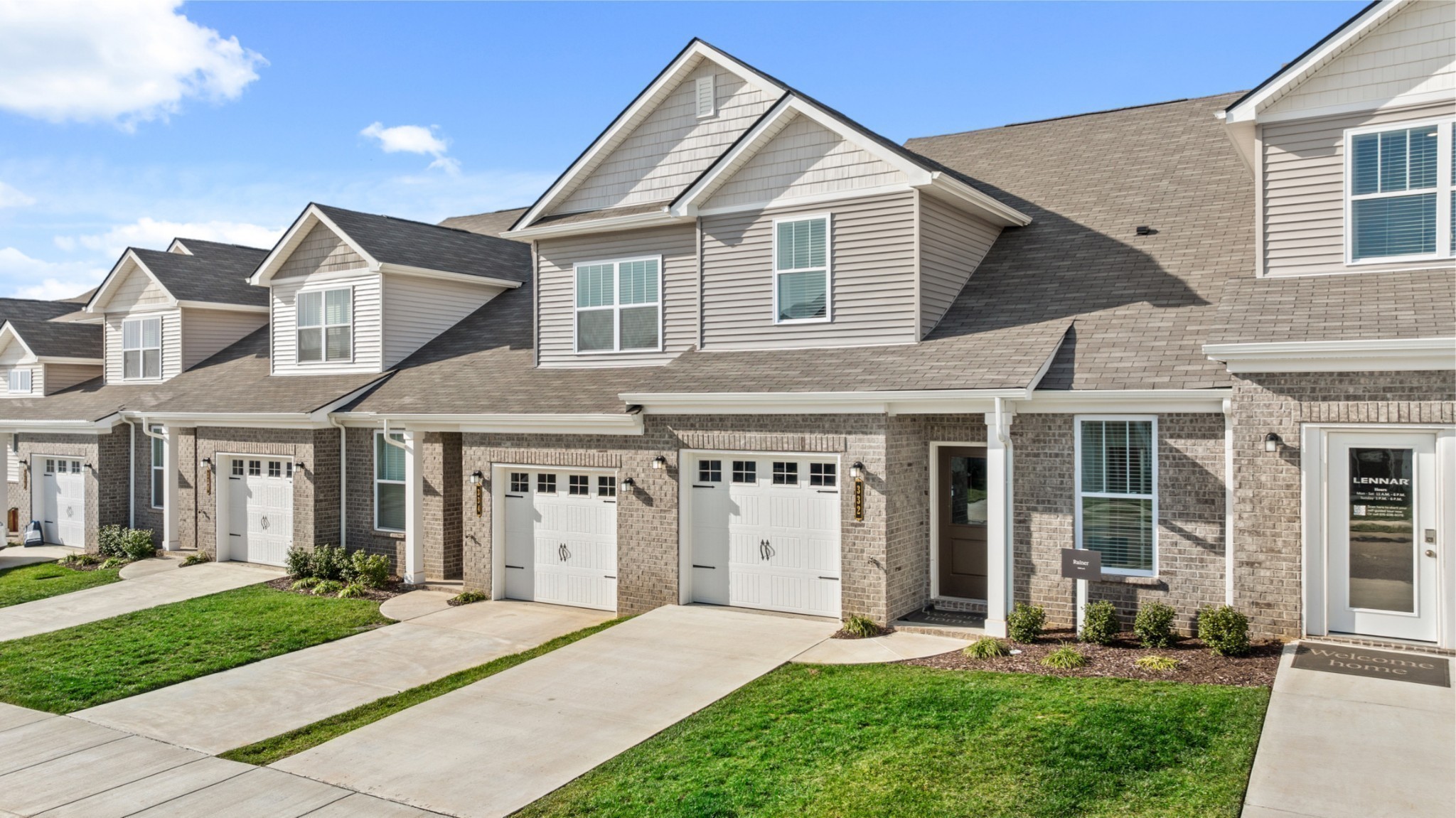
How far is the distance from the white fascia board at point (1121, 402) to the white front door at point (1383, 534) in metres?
1.28

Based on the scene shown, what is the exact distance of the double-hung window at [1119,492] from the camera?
459 inches

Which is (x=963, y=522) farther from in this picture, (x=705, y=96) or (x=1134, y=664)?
(x=705, y=96)

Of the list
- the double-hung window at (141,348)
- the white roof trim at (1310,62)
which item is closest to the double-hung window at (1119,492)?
the white roof trim at (1310,62)

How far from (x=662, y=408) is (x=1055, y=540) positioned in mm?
5443

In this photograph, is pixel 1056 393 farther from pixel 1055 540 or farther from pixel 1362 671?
pixel 1362 671

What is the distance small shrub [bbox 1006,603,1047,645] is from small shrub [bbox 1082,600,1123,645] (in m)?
0.50

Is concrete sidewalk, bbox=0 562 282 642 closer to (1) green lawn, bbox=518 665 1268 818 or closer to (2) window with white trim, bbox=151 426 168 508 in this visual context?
(2) window with white trim, bbox=151 426 168 508

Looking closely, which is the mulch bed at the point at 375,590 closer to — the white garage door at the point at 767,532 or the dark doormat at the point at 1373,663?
the white garage door at the point at 767,532

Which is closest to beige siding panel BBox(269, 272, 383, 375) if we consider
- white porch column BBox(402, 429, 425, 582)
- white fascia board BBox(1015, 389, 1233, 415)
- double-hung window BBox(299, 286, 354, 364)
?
double-hung window BBox(299, 286, 354, 364)

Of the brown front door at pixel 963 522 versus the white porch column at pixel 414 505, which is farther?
the white porch column at pixel 414 505

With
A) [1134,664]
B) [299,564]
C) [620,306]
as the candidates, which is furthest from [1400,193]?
[299,564]

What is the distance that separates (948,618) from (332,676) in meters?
7.63

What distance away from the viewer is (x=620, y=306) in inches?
653

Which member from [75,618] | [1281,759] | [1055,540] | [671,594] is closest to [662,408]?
[671,594]
